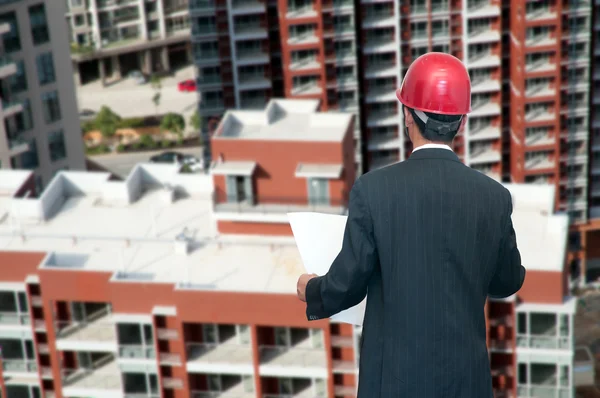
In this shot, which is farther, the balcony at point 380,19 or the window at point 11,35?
the balcony at point 380,19

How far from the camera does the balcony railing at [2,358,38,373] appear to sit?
42344 mm

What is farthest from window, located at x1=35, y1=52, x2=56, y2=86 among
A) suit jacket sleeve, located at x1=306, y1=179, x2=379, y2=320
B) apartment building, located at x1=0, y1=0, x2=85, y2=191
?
suit jacket sleeve, located at x1=306, y1=179, x2=379, y2=320

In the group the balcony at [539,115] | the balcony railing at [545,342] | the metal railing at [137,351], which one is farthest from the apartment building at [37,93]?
the balcony railing at [545,342]

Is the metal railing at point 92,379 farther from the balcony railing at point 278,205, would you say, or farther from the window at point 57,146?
the window at point 57,146

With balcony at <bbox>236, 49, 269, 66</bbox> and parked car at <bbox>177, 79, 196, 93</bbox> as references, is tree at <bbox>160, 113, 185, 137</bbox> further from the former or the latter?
balcony at <bbox>236, 49, 269, 66</bbox>

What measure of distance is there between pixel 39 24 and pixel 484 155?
29425 mm

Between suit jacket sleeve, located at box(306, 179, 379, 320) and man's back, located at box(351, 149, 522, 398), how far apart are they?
5 cm

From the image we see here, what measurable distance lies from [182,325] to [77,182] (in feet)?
35.5

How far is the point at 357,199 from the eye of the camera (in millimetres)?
7984

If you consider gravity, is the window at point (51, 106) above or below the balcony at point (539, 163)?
above

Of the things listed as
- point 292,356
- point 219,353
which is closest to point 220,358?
point 219,353

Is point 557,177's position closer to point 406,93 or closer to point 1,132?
point 1,132

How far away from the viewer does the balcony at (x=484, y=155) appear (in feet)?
237

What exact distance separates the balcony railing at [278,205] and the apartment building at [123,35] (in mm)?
73028
